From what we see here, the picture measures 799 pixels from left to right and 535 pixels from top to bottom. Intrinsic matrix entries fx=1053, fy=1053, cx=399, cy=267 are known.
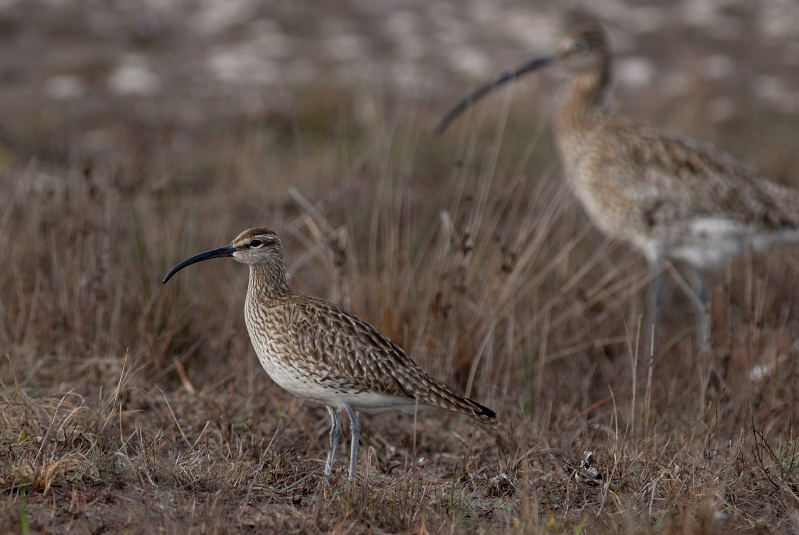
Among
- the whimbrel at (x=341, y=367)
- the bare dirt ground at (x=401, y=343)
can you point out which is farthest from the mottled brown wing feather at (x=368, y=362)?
the bare dirt ground at (x=401, y=343)

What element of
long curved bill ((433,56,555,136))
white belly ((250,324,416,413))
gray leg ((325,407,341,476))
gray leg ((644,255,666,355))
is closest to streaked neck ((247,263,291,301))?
white belly ((250,324,416,413))

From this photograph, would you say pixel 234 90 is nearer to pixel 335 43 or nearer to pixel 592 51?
pixel 335 43

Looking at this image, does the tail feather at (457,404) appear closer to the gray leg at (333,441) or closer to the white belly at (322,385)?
the white belly at (322,385)

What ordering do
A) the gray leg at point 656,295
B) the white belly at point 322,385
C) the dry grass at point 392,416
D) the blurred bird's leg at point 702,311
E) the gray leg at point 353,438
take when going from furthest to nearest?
the gray leg at point 656,295 < the blurred bird's leg at point 702,311 < the white belly at point 322,385 < the gray leg at point 353,438 < the dry grass at point 392,416

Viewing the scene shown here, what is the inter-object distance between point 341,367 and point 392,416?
1189 millimetres

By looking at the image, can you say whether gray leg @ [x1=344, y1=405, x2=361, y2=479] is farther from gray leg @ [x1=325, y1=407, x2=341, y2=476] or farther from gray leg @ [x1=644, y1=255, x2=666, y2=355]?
gray leg @ [x1=644, y1=255, x2=666, y2=355]

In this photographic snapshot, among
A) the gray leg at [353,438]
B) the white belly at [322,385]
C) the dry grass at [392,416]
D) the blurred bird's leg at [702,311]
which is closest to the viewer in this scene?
the dry grass at [392,416]

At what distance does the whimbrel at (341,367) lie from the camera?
4871mm

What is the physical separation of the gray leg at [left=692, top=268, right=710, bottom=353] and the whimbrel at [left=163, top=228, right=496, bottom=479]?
6.70ft

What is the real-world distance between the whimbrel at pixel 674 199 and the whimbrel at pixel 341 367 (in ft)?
8.93

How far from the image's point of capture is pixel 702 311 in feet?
23.5

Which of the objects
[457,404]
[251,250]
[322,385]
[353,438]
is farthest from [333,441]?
[251,250]

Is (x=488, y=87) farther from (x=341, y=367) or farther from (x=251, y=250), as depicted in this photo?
(x=341, y=367)

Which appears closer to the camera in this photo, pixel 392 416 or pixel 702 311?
pixel 392 416
